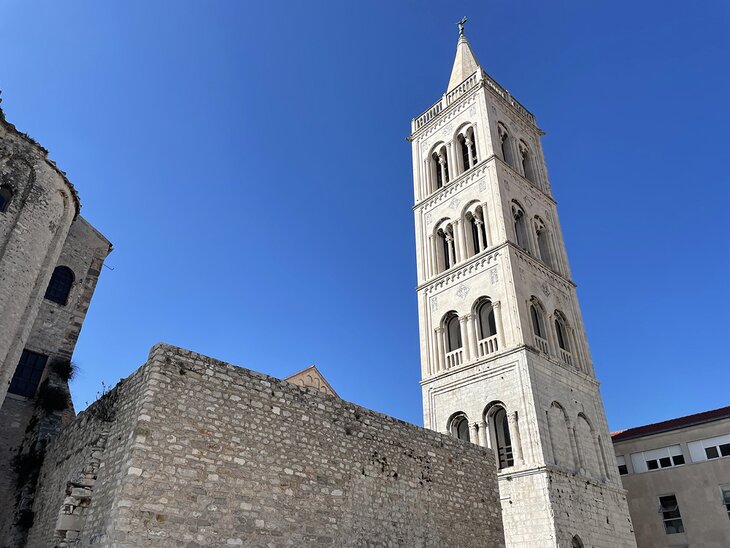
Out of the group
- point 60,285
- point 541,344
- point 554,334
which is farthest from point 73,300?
point 554,334

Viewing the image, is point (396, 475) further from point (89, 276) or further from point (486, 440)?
point (89, 276)

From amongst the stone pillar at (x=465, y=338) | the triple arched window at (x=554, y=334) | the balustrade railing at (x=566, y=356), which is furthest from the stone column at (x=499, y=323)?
the balustrade railing at (x=566, y=356)

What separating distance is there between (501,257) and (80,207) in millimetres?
17608

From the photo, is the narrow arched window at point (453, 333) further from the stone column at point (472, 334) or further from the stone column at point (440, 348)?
the stone column at point (472, 334)

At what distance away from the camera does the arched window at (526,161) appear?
1243 inches

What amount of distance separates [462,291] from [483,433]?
22.7 feet

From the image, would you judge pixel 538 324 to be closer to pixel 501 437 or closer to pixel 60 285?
pixel 501 437

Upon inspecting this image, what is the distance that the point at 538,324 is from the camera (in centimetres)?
2453

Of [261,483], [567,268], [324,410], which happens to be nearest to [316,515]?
[261,483]

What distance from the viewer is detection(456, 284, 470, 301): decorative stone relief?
25334mm

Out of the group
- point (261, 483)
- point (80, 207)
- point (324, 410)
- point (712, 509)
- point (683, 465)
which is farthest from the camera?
point (683, 465)

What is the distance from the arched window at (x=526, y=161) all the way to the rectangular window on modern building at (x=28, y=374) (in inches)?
1020

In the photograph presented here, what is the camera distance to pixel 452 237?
28203 millimetres

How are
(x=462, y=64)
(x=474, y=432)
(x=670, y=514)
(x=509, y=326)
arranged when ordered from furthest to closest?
(x=462, y=64)
(x=670, y=514)
(x=509, y=326)
(x=474, y=432)
